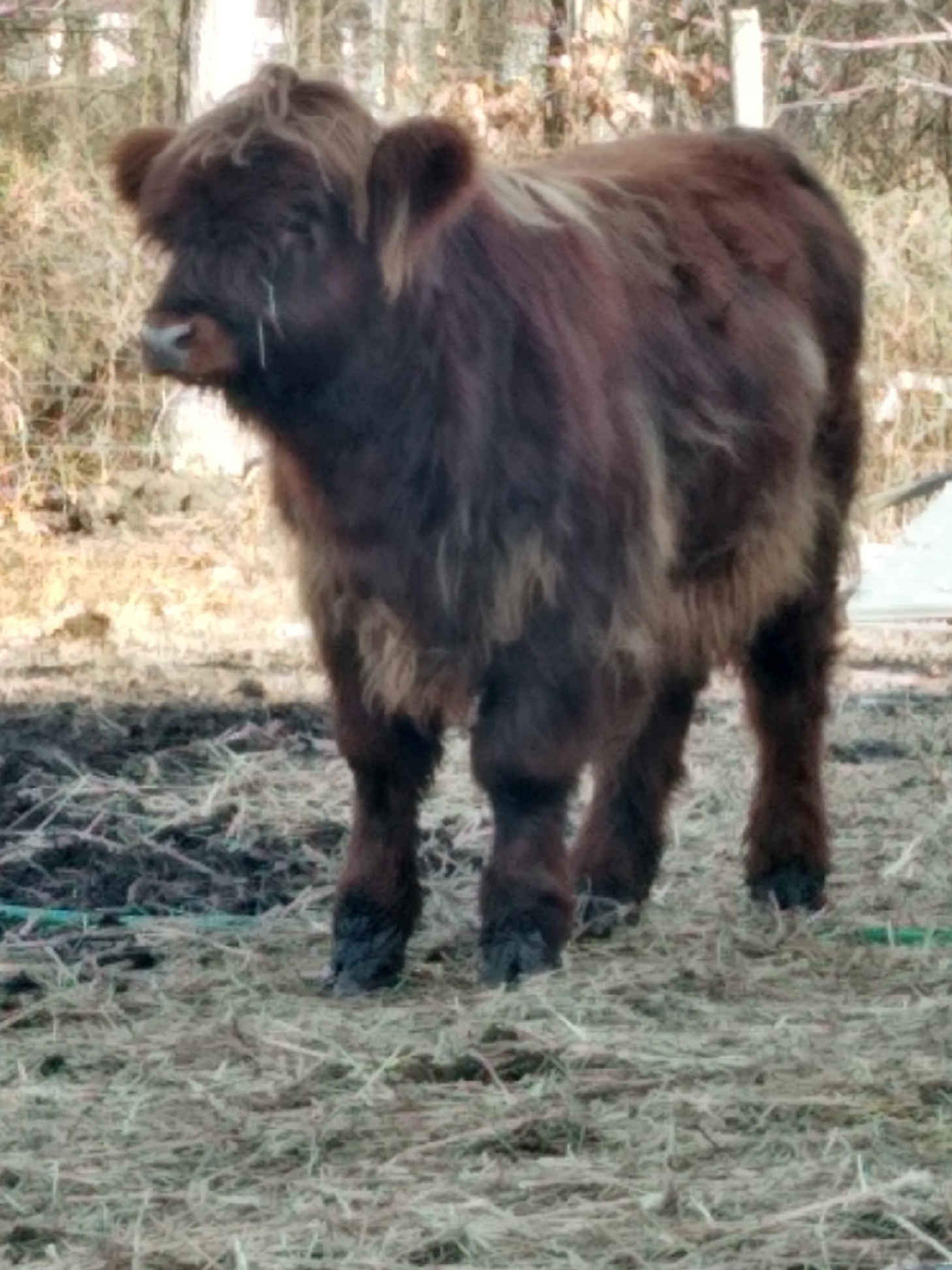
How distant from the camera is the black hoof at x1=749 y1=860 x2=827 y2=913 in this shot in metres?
5.90

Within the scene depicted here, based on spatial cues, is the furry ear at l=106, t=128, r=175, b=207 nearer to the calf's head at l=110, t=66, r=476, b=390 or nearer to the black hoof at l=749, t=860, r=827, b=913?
the calf's head at l=110, t=66, r=476, b=390

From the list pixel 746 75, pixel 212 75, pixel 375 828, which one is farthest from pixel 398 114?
pixel 375 828

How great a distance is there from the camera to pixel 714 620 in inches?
225

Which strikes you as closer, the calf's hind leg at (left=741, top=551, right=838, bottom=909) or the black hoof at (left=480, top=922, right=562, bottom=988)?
the black hoof at (left=480, top=922, right=562, bottom=988)

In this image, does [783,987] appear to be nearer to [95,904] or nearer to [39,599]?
[95,904]

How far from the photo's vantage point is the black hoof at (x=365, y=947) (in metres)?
5.05

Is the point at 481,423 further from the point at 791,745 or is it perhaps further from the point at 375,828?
the point at 791,745

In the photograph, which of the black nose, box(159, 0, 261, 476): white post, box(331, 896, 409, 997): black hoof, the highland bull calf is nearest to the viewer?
the black nose

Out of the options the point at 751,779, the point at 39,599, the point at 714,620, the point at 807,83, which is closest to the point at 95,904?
the point at 714,620

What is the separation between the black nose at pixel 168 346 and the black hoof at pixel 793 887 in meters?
2.10

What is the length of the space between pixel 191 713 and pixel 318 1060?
3.70 m

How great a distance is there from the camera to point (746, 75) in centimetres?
1145

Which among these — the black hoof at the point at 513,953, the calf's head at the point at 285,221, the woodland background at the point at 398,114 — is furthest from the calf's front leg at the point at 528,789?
the woodland background at the point at 398,114

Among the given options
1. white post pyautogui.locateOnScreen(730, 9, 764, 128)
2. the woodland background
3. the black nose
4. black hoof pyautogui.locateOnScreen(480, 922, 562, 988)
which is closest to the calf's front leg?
black hoof pyautogui.locateOnScreen(480, 922, 562, 988)
